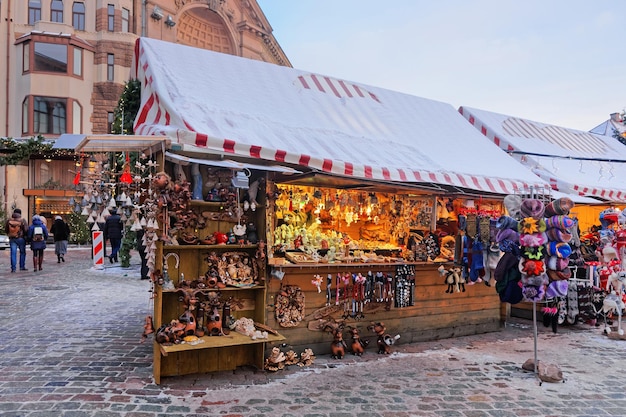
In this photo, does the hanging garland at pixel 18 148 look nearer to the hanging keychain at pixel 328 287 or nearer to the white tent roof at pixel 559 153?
the white tent roof at pixel 559 153

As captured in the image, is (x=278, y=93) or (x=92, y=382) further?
(x=278, y=93)

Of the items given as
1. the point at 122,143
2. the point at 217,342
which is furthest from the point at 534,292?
the point at 122,143

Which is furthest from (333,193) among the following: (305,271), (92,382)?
(92,382)

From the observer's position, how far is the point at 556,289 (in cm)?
551

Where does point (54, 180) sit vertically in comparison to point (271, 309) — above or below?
above

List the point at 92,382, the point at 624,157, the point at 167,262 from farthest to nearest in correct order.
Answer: the point at 624,157 < the point at 167,262 < the point at 92,382

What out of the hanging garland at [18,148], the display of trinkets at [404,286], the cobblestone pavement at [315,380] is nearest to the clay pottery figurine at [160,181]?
the cobblestone pavement at [315,380]

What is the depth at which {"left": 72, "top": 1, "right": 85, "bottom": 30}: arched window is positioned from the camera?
2598 cm

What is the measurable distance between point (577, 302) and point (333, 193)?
4887 mm

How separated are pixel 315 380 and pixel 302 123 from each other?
3.25m

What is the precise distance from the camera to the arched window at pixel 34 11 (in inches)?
1003

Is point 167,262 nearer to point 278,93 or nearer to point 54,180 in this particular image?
point 278,93

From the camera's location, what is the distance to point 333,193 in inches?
283

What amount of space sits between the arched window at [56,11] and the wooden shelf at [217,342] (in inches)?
1064
